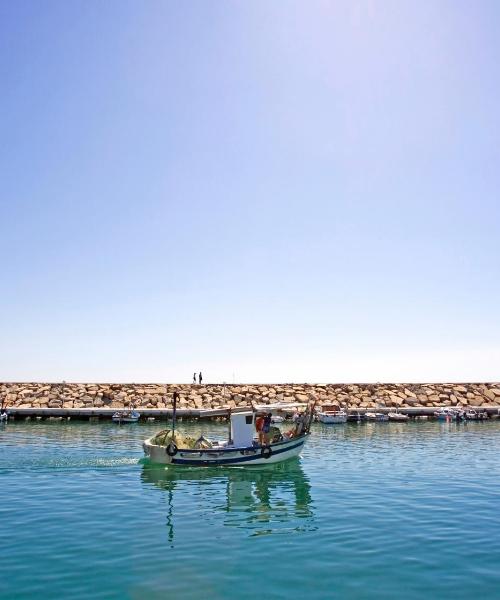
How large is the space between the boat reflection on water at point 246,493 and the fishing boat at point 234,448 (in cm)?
60

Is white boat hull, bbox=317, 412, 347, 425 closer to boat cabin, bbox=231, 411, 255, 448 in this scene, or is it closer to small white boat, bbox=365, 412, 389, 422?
small white boat, bbox=365, 412, 389, 422

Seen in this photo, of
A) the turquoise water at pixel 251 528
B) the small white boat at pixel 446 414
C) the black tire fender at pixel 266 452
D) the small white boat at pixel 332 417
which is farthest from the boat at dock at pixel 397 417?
the black tire fender at pixel 266 452

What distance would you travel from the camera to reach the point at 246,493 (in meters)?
29.8

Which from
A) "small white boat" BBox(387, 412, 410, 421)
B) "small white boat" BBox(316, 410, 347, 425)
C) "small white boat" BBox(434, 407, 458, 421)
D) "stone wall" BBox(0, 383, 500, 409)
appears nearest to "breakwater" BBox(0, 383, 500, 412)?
"stone wall" BBox(0, 383, 500, 409)

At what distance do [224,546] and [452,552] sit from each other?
846 centimetres

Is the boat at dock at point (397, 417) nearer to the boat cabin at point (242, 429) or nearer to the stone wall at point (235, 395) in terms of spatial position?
the stone wall at point (235, 395)

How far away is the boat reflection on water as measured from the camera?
23609 mm

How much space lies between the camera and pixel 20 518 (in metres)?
23.8

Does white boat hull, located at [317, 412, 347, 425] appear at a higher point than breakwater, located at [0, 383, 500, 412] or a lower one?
lower


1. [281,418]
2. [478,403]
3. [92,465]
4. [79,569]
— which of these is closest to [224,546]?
[79,569]

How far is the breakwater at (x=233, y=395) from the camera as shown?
7888 cm

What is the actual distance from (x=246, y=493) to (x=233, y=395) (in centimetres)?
5326

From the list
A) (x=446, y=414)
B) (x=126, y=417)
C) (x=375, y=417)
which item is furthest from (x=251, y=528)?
(x=446, y=414)

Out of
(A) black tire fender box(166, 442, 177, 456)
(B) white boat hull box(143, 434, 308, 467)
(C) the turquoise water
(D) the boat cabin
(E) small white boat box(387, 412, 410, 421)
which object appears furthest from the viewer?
(E) small white boat box(387, 412, 410, 421)
